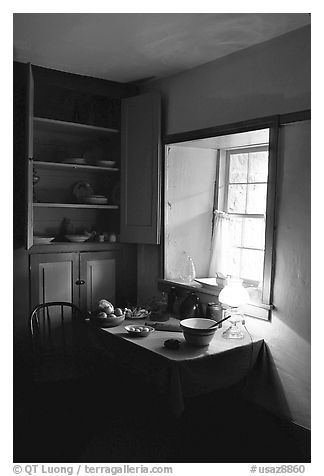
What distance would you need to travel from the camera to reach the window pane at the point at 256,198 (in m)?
3.33

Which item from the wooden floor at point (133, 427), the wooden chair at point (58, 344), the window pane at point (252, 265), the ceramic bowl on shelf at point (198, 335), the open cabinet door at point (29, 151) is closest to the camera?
the wooden floor at point (133, 427)

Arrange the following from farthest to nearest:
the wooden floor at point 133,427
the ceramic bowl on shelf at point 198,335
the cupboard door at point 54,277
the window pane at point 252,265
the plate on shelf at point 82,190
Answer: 1. the plate on shelf at point 82,190
2. the cupboard door at point 54,277
3. the window pane at point 252,265
4. the ceramic bowl on shelf at point 198,335
5. the wooden floor at point 133,427

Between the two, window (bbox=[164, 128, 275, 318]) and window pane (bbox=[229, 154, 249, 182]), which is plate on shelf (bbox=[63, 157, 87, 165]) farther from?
window pane (bbox=[229, 154, 249, 182])

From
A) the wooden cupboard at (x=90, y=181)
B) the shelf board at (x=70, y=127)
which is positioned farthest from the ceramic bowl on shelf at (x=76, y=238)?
the shelf board at (x=70, y=127)

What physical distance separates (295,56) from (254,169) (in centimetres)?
94

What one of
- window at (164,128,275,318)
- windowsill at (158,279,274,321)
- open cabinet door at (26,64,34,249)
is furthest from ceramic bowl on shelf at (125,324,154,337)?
open cabinet door at (26,64,34,249)

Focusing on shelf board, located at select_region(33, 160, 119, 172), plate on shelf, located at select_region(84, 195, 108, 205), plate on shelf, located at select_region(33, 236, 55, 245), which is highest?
shelf board, located at select_region(33, 160, 119, 172)

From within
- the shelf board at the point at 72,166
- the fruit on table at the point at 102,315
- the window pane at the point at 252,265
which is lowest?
the fruit on table at the point at 102,315

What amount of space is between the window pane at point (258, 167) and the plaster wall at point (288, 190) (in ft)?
1.36

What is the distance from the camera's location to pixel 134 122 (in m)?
3.75

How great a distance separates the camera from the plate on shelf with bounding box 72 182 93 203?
13.1ft

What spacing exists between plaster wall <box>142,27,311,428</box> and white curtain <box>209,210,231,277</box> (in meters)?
0.72

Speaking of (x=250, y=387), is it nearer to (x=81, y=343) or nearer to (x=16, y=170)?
(x=81, y=343)

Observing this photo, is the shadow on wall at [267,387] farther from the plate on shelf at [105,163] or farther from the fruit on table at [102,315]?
the plate on shelf at [105,163]
